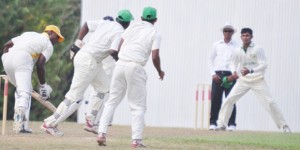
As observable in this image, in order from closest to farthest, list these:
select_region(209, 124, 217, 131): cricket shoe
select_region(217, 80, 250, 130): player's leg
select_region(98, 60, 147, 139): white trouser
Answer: select_region(98, 60, 147, 139): white trouser, select_region(217, 80, 250, 130): player's leg, select_region(209, 124, 217, 131): cricket shoe

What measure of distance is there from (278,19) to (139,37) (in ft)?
35.4

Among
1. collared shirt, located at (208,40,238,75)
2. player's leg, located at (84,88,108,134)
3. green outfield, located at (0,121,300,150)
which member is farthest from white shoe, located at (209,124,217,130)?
player's leg, located at (84,88,108,134)

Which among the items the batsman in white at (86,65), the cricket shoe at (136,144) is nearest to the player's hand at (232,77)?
the batsman in white at (86,65)

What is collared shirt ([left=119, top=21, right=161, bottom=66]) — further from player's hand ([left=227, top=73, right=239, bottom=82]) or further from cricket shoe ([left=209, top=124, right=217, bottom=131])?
cricket shoe ([left=209, top=124, right=217, bottom=131])

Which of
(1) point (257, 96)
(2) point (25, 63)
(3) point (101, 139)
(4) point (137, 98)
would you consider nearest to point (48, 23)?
(1) point (257, 96)

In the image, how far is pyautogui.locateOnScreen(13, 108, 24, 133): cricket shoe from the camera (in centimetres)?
2033

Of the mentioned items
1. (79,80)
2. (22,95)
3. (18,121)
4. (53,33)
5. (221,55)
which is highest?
→ (53,33)

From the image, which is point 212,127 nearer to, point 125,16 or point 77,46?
point 77,46

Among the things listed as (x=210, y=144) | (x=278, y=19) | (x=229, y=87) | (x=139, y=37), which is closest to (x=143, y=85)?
(x=139, y=37)

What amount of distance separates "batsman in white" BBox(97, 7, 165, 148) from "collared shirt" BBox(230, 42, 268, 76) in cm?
622

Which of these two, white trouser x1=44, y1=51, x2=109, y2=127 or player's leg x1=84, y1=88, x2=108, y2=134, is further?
player's leg x1=84, y1=88, x2=108, y2=134

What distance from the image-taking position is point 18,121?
20516 millimetres

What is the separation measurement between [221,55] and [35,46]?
20.0ft

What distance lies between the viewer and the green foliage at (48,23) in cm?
4156
